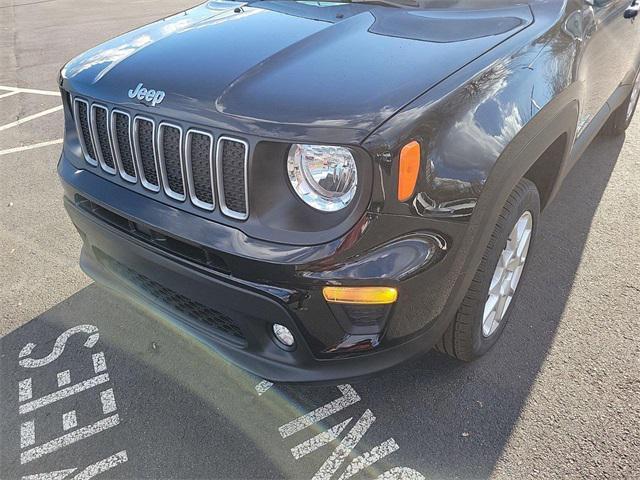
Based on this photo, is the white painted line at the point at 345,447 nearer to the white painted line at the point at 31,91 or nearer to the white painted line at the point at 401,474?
the white painted line at the point at 401,474

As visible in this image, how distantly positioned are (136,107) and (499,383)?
1828 millimetres

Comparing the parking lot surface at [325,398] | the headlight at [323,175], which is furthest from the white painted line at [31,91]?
the headlight at [323,175]

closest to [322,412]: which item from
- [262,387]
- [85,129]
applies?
[262,387]

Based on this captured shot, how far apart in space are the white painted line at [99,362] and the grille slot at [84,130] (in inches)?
36.1

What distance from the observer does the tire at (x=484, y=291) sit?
201cm

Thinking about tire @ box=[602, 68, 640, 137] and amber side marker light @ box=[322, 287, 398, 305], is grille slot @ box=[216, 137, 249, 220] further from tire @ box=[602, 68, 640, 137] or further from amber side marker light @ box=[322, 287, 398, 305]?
tire @ box=[602, 68, 640, 137]

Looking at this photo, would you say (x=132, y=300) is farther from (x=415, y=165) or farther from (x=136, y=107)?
(x=415, y=165)

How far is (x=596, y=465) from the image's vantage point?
194cm

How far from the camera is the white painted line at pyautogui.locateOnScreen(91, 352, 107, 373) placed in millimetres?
2436

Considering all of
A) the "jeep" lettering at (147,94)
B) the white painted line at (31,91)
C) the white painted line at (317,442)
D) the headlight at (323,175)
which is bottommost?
the white painted line at (31,91)

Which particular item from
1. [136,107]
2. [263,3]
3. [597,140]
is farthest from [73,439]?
[597,140]

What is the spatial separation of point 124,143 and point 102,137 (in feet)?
0.53

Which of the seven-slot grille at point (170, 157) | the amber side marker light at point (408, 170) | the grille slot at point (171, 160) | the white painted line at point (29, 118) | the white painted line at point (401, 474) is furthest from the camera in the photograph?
the white painted line at point (29, 118)

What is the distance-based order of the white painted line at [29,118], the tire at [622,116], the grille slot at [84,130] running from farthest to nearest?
the white painted line at [29,118], the tire at [622,116], the grille slot at [84,130]
